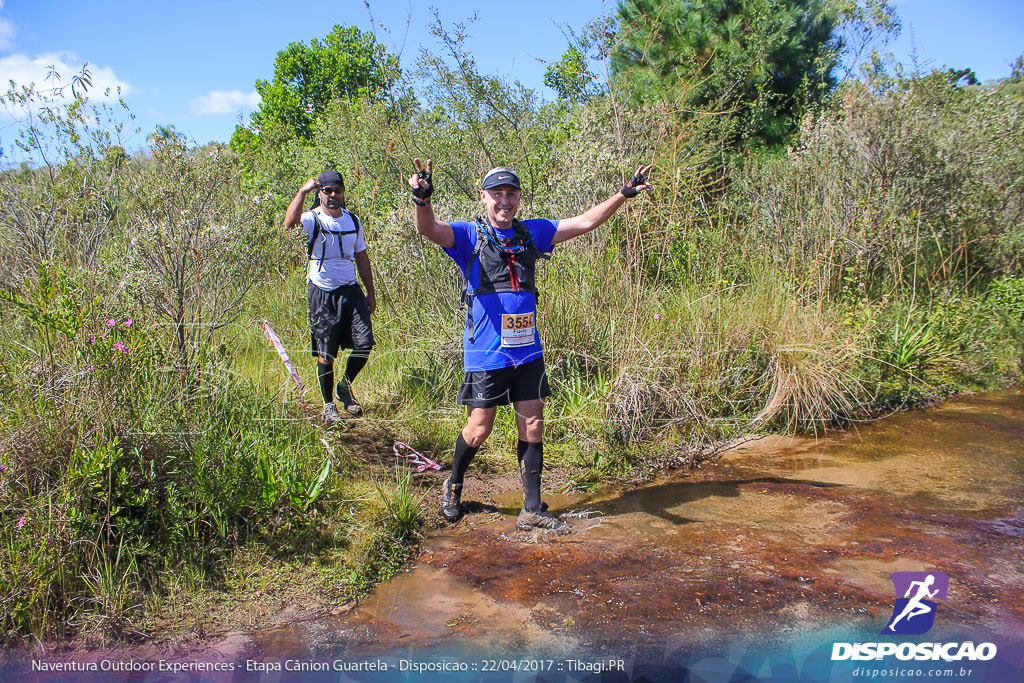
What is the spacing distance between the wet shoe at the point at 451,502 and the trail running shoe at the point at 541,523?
1.37ft

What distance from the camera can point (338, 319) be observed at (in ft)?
18.0

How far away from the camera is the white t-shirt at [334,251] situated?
538cm

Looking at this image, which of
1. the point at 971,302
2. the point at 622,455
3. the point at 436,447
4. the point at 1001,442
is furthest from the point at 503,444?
the point at 971,302

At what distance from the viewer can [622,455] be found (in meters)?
5.24

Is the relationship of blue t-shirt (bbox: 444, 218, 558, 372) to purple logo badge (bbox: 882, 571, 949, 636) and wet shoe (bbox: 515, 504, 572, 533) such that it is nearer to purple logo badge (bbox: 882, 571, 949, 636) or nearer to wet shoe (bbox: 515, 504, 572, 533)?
wet shoe (bbox: 515, 504, 572, 533)

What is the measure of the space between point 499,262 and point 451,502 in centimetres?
152

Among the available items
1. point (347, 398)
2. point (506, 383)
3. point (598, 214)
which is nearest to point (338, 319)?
point (347, 398)

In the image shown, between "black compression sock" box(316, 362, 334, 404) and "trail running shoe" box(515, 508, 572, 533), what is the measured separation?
197 cm

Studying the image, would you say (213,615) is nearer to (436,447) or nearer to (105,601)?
(105,601)

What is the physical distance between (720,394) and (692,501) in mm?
1614

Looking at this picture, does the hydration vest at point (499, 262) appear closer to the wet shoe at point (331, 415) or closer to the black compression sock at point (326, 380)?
the wet shoe at point (331, 415)

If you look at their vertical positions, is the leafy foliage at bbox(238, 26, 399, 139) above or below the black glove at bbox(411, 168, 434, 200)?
above

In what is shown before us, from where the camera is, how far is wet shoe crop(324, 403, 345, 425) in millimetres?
4914

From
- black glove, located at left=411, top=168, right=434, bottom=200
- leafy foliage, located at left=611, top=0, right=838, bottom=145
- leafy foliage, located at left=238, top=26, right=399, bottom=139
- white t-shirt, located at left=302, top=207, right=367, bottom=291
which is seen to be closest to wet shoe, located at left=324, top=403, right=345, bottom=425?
white t-shirt, located at left=302, top=207, right=367, bottom=291
